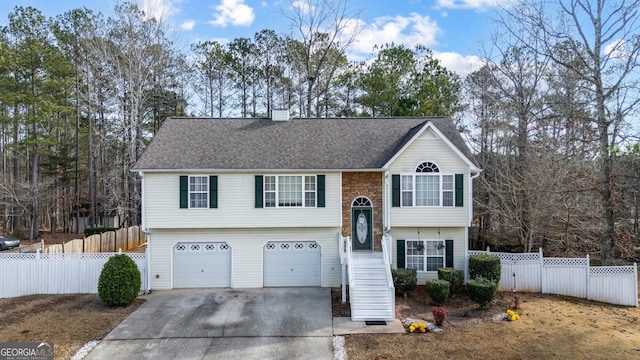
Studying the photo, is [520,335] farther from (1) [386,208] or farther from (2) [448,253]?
(1) [386,208]

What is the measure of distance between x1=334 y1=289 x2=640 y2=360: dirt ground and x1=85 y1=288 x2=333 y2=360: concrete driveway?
3.78 feet

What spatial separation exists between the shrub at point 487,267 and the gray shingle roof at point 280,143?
4.30 meters

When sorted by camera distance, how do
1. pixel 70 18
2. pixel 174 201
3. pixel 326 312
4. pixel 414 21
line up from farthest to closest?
pixel 70 18, pixel 414 21, pixel 174 201, pixel 326 312

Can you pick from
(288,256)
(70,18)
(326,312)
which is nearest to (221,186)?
(288,256)

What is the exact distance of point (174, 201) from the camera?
1415 centimetres

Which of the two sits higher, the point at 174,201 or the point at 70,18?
the point at 70,18

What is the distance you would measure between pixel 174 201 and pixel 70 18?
2226cm

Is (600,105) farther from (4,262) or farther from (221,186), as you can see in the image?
(4,262)

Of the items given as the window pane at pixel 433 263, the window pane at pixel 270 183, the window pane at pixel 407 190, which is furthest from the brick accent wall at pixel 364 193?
the window pane at pixel 270 183

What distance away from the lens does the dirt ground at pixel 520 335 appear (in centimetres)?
903

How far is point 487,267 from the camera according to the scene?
13.3 metres

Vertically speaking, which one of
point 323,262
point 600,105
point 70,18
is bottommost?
point 323,262

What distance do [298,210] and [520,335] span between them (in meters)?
8.56

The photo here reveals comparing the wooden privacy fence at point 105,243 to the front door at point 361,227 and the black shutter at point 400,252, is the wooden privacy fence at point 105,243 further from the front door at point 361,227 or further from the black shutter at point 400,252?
the black shutter at point 400,252
